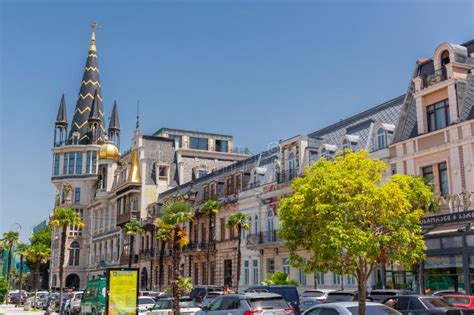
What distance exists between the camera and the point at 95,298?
29.4 m

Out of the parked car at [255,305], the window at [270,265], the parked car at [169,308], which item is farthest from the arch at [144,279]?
the parked car at [255,305]

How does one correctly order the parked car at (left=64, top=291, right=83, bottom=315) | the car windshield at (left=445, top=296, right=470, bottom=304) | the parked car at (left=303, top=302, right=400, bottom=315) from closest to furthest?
the parked car at (left=303, top=302, right=400, bottom=315) < the car windshield at (left=445, top=296, right=470, bottom=304) < the parked car at (left=64, top=291, right=83, bottom=315)

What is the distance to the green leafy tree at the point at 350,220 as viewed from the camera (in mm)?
17859

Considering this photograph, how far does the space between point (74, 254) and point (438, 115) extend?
238ft

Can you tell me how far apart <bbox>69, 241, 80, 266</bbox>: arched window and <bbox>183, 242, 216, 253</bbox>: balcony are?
135 ft

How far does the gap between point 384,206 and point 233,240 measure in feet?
103

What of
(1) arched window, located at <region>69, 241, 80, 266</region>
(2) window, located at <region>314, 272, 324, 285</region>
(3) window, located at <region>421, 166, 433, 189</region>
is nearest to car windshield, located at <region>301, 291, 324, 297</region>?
(2) window, located at <region>314, 272, 324, 285</region>

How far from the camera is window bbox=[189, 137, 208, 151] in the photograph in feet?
273

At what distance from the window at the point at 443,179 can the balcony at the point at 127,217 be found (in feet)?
147

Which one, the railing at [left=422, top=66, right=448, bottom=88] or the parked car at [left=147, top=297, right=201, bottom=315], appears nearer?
the parked car at [left=147, top=297, right=201, bottom=315]

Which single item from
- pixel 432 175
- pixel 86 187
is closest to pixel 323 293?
pixel 432 175

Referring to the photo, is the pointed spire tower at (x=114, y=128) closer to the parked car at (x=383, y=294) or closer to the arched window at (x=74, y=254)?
the arched window at (x=74, y=254)

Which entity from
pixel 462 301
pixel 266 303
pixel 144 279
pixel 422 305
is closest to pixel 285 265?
pixel 462 301

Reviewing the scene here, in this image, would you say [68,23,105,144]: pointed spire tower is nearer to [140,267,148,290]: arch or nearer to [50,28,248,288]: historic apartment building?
[50,28,248,288]: historic apartment building
